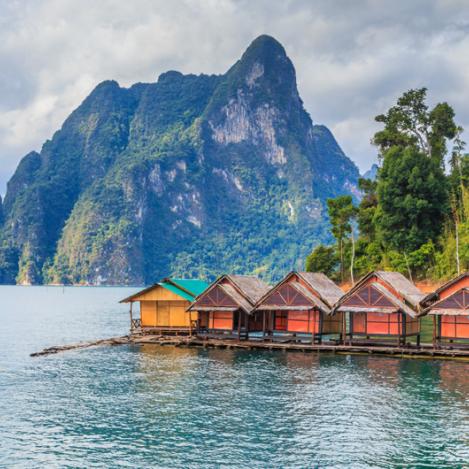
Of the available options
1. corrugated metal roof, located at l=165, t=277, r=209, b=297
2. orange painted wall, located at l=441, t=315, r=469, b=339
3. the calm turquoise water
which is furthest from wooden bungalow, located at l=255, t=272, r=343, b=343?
orange painted wall, located at l=441, t=315, r=469, b=339

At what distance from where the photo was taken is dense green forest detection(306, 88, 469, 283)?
2746 inches

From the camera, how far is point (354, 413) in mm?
26188

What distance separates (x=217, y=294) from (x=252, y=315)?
3855 mm

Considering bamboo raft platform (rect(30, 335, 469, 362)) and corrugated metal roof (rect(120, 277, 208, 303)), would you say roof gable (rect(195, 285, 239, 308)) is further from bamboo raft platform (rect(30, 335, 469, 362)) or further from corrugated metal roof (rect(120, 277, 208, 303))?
corrugated metal roof (rect(120, 277, 208, 303))

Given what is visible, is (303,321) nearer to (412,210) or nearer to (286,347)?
(286,347)

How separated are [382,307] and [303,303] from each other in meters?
5.41

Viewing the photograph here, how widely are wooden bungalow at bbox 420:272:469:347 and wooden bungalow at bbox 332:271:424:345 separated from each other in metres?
1.23

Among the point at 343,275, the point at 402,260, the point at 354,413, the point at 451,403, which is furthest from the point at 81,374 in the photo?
the point at 343,275

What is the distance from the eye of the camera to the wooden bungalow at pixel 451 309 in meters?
39.7

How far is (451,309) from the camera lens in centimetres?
3984

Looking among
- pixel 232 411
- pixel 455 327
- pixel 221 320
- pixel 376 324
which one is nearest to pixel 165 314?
pixel 221 320

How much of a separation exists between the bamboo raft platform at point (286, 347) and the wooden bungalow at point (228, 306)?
1.55m

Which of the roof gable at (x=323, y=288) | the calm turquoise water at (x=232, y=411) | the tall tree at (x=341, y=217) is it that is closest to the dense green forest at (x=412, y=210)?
the tall tree at (x=341, y=217)

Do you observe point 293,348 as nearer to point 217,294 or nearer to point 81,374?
point 217,294
